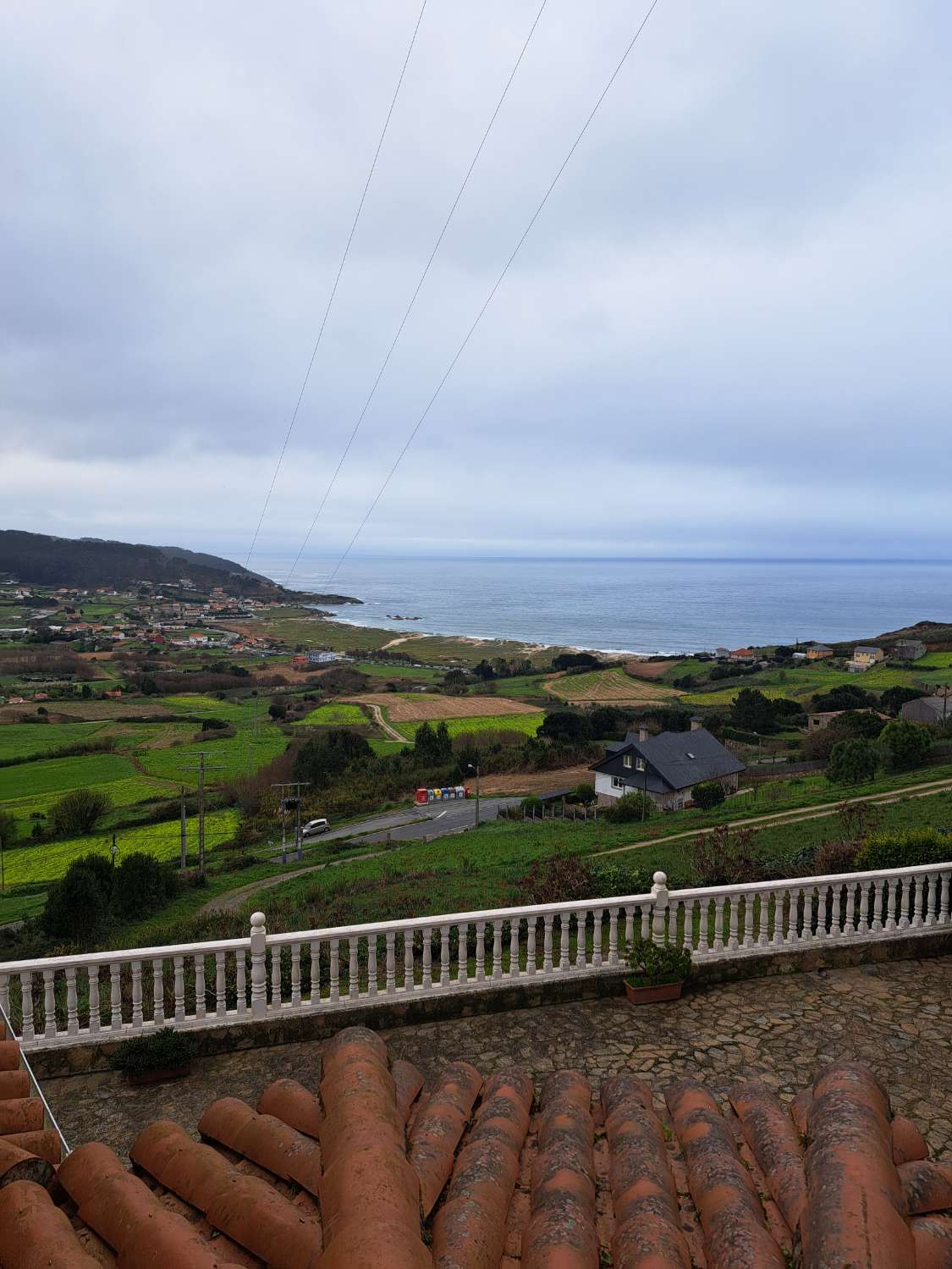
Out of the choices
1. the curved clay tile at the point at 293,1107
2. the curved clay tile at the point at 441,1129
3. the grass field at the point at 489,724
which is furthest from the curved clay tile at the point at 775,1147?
the grass field at the point at 489,724

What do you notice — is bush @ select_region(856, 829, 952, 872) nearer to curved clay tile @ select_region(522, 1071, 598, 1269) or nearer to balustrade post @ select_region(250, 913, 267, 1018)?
balustrade post @ select_region(250, 913, 267, 1018)

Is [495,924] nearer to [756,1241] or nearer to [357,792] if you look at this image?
[756,1241]

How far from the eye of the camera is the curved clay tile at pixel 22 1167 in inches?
87.7

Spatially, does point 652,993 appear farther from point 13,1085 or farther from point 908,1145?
point 13,1085

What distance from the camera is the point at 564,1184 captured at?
7.18ft

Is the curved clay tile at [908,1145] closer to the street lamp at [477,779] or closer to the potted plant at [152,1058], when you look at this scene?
the potted plant at [152,1058]

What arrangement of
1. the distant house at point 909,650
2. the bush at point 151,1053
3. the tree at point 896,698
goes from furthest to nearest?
1. the distant house at point 909,650
2. the tree at point 896,698
3. the bush at point 151,1053

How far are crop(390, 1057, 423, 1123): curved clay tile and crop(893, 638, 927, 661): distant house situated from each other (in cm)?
8044

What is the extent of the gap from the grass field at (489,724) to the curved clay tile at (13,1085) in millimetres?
59734

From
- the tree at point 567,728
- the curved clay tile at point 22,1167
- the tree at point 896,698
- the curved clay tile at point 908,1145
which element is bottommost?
the tree at point 567,728

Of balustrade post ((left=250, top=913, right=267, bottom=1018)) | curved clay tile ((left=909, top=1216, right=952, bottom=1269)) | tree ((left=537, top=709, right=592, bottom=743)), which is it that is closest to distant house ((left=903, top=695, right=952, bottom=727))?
tree ((left=537, top=709, right=592, bottom=743))

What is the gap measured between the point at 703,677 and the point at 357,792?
4616cm

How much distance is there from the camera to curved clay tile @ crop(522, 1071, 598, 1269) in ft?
6.10

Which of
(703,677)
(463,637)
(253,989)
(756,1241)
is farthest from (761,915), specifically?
(463,637)
